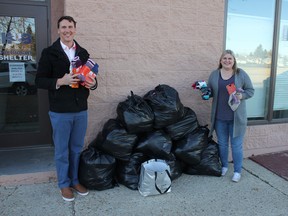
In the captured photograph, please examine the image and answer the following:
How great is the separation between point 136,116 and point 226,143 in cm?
134

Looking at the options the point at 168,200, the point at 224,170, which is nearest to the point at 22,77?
the point at 168,200

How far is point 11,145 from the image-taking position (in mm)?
4371

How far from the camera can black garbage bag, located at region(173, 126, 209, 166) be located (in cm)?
380

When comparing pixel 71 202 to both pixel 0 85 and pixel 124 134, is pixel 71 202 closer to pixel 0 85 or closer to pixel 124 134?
pixel 124 134

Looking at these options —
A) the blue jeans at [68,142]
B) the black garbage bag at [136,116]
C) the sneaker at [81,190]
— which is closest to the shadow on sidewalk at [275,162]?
the black garbage bag at [136,116]

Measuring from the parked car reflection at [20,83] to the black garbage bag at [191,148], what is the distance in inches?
89.5

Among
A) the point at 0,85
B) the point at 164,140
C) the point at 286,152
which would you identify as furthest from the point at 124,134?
the point at 286,152

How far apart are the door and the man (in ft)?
4.49

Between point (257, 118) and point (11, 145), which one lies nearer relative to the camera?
point (11, 145)

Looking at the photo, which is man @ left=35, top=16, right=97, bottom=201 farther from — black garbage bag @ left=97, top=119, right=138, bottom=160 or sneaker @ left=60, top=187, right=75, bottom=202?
black garbage bag @ left=97, top=119, right=138, bottom=160

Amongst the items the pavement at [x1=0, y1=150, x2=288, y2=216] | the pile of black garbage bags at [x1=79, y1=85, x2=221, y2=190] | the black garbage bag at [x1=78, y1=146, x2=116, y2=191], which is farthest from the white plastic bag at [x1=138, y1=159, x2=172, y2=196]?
the black garbage bag at [x1=78, y1=146, x2=116, y2=191]

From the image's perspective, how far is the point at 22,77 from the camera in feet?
14.1

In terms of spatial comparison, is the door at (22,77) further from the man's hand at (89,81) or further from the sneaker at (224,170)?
the sneaker at (224,170)

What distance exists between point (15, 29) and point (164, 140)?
2.56 metres
